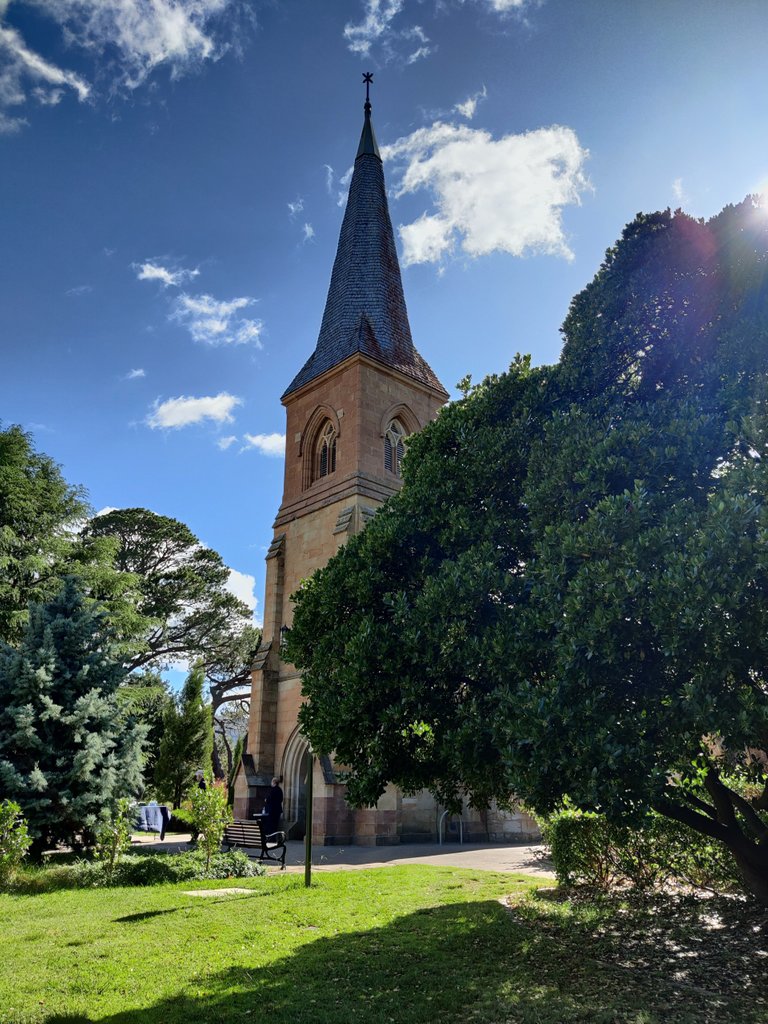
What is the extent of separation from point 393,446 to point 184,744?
621 inches

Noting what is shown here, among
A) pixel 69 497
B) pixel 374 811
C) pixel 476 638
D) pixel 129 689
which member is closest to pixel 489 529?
pixel 476 638

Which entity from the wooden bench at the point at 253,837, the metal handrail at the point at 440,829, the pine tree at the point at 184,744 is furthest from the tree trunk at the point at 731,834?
the pine tree at the point at 184,744

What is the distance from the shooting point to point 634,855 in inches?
363

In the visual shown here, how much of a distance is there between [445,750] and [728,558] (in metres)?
3.18

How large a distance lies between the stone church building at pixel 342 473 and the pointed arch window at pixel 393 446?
4 cm

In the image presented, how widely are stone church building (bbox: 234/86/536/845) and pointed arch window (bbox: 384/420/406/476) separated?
0.13 ft

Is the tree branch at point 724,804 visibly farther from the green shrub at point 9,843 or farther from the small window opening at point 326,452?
the small window opening at point 326,452

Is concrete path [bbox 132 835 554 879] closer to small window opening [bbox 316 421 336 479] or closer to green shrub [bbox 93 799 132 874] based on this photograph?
green shrub [bbox 93 799 132 874]

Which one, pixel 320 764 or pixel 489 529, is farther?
pixel 320 764

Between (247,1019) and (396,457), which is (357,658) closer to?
(247,1019)

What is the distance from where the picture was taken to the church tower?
1981 cm

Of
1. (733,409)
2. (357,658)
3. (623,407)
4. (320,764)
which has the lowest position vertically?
(320,764)

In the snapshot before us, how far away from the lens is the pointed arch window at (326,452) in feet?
78.0

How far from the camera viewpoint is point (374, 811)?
1811 cm
